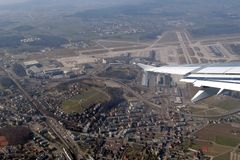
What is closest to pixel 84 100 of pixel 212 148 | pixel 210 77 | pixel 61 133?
pixel 61 133

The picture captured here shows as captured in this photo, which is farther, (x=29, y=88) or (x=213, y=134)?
(x=29, y=88)

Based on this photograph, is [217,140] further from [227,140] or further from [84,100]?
[84,100]

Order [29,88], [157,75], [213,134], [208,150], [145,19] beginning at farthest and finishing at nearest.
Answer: [145,19] → [157,75] → [29,88] → [213,134] → [208,150]

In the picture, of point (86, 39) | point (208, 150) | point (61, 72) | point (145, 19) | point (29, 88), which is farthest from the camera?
point (145, 19)

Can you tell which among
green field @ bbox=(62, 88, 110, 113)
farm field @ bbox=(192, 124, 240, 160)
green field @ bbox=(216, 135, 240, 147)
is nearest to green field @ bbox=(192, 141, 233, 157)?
farm field @ bbox=(192, 124, 240, 160)

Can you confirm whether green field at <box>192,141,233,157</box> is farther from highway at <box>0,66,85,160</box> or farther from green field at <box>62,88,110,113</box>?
green field at <box>62,88,110,113</box>

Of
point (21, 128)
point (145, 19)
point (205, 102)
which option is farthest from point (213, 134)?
point (145, 19)

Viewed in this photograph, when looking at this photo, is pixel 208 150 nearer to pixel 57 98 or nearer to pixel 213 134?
pixel 213 134
